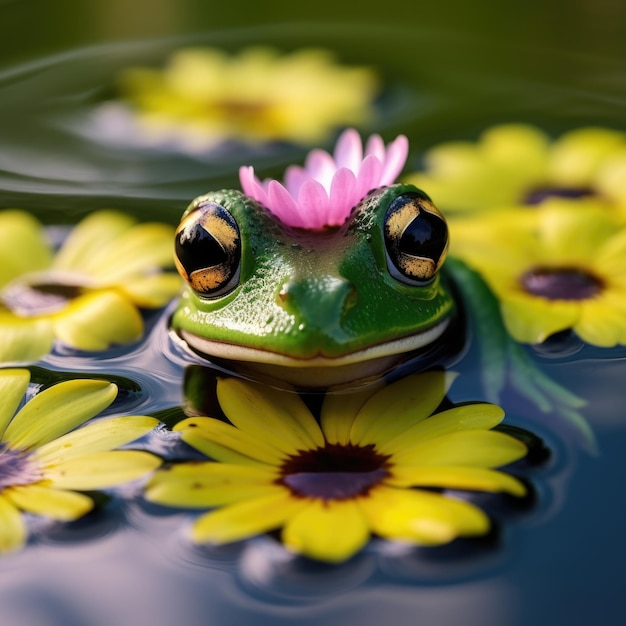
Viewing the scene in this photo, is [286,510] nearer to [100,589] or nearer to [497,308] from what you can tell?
[100,589]

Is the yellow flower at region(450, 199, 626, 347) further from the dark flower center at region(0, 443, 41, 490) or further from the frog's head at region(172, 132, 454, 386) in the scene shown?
the dark flower center at region(0, 443, 41, 490)

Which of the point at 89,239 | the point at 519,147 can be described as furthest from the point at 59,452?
the point at 519,147

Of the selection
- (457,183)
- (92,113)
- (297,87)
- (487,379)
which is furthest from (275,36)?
(487,379)

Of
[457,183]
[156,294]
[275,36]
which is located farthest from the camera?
[275,36]

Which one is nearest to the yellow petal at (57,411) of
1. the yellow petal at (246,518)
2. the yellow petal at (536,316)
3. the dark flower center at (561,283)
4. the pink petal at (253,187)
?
the yellow petal at (246,518)

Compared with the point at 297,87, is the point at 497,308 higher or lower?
lower

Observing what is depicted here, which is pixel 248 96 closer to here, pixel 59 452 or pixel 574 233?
pixel 574 233
